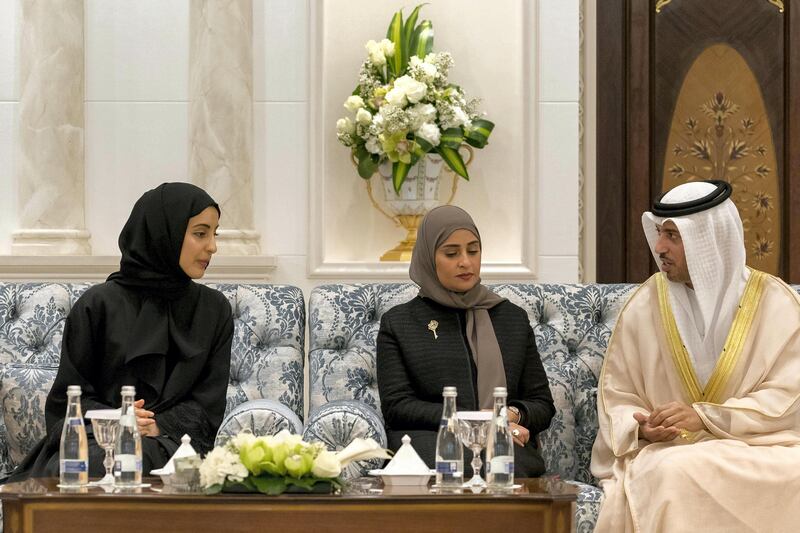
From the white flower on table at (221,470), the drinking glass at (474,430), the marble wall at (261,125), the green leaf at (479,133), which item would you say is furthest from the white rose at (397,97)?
the white flower on table at (221,470)

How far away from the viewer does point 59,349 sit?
4371 mm

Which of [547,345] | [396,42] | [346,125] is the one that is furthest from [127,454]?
[396,42]

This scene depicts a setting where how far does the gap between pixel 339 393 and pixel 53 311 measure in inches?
41.7

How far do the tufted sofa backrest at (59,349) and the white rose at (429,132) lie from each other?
1.02 metres

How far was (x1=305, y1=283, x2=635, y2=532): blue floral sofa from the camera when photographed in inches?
170

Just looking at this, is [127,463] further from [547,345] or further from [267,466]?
[547,345]

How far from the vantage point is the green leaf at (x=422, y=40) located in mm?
5406

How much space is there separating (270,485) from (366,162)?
263cm

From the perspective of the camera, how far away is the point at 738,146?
5797mm

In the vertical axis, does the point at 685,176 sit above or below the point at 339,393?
above

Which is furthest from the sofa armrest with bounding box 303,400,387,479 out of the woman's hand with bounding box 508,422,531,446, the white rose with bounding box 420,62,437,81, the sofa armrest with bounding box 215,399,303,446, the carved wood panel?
the carved wood panel

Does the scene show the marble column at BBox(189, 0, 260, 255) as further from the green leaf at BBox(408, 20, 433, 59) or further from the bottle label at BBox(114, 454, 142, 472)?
the bottle label at BBox(114, 454, 142, 472)

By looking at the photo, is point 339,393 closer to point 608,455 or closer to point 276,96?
point 608,455

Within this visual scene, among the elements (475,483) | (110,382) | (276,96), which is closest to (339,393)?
(110,382)
